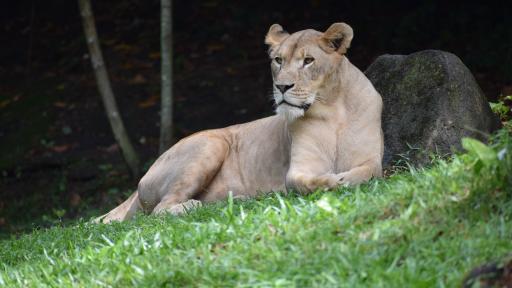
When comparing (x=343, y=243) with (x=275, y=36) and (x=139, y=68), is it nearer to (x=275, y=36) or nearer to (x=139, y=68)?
(x=275, y=36)

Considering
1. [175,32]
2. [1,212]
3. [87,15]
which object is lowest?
[1,212]

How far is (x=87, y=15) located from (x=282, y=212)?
684 centimetres

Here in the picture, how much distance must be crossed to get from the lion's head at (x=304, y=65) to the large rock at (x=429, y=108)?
3.92 feet

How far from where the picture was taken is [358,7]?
49.7 ft

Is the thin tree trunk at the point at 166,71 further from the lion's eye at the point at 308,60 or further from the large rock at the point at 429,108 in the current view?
the lion's eye at the point at 308,60

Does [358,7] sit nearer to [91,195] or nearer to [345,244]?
[91,195]

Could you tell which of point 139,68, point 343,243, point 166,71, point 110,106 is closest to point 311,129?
point 343,243

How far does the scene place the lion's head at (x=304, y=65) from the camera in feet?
24.5

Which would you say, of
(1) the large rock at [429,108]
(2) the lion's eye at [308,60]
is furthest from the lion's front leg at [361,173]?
(2) the lion's eye at [308,60]

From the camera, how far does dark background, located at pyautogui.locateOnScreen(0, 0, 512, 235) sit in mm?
12922

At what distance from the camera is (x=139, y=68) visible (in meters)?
16.0

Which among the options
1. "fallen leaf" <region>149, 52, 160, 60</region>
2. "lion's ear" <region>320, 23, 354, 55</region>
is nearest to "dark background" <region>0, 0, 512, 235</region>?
"fallen leaf" <region>149, 52, 160, 60</region>

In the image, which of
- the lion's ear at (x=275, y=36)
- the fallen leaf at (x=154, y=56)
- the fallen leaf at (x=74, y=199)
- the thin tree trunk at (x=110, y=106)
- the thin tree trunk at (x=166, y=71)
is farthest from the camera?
the fallen leaf at (x=154, y=56)

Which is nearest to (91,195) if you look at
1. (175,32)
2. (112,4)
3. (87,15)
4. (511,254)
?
(87,15)
